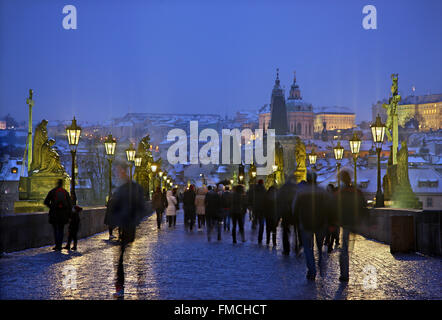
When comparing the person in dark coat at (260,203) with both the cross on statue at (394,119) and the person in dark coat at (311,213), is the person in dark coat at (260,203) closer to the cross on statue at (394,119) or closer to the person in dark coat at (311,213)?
the person in dark coat at (311,213)

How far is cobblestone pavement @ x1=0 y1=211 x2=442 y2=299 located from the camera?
29.1 ft

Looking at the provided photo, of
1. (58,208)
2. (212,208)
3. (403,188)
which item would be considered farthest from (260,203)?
(403,188)

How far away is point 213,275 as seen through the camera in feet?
35.8

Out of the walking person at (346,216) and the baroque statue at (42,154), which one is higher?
the baroque statue at (42,154)

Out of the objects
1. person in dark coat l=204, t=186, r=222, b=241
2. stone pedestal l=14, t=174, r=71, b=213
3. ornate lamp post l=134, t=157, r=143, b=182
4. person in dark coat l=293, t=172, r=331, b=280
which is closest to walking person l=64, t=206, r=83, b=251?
person in dark coat l=204, t=186, r=222, b=241

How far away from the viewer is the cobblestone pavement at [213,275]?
29.1ft

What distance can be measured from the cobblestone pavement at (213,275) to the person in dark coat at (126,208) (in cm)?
69

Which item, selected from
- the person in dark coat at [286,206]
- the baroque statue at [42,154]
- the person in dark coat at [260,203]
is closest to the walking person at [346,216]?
the person in dark coat at [286,206]

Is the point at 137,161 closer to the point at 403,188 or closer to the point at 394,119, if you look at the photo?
the point at 394,119

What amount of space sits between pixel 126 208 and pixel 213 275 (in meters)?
2.14

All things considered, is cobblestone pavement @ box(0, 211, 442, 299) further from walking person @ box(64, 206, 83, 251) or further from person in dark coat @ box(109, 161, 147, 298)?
person in dark coat @ box(109, 161, 147, 298)

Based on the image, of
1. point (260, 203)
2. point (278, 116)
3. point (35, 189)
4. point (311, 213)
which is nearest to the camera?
point (311, 213)
